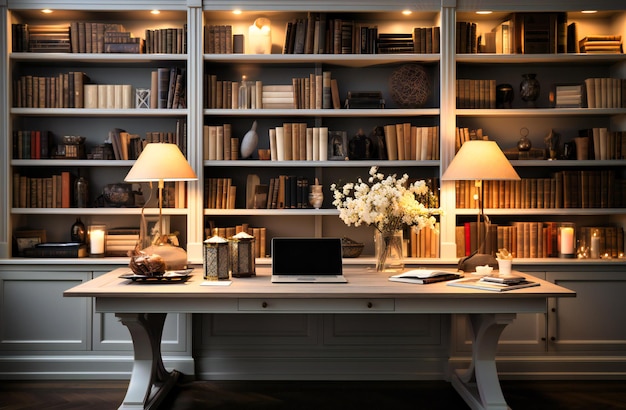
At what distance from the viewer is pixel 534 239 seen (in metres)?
4.43

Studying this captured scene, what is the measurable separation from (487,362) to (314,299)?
111 centimetres

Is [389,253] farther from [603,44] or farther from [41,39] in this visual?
[41,39]

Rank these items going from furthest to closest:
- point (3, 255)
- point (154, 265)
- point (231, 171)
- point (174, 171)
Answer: point (231, 171) → point (3, 255) → point (174, 171) → point (154, 265)

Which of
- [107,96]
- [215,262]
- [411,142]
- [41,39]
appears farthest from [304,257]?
[41,39]

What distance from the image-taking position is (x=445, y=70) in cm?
434

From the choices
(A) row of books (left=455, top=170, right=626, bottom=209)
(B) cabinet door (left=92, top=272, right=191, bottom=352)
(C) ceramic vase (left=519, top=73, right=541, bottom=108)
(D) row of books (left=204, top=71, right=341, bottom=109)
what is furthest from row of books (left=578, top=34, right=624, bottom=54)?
(B) cabinet door (left=92, top=272, right=191, bottom=352)

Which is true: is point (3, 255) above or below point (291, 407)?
above

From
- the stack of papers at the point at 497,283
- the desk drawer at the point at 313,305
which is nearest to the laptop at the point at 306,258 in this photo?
the desk drawer at the point at 313,305

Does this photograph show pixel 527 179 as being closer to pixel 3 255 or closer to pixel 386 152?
pixel 386 152

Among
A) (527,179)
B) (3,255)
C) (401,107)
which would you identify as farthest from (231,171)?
(527,179)

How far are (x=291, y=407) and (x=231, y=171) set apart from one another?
1.76 meters

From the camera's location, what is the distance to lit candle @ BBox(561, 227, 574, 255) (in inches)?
172

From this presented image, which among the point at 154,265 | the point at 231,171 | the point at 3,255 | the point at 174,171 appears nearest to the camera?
the point at 154,265

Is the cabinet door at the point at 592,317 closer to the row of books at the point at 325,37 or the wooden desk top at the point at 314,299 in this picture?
the wooden desk top at the point at 314,299
